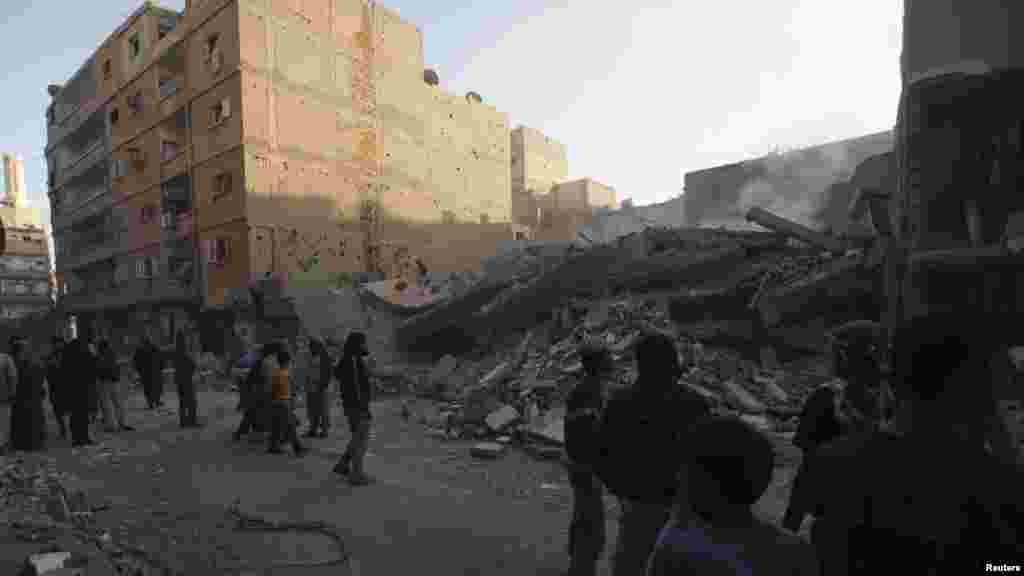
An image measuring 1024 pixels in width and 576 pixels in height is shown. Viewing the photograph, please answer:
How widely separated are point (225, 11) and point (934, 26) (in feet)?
76.8

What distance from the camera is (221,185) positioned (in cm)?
2175

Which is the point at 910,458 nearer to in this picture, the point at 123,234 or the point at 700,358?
the point at 700,358

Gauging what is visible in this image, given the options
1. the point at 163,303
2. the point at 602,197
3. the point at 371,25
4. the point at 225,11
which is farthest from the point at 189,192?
the point at 602,197

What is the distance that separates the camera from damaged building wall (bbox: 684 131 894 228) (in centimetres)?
1784

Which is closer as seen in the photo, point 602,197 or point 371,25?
point 371,25

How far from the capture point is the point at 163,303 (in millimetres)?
24141

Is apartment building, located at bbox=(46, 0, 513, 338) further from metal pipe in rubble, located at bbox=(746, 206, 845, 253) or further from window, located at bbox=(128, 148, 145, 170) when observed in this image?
metal pipe in rubble, located at bbox=(746, 206, 845, 253)

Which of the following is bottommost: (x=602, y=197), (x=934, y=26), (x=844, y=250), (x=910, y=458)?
(x=910, y=458)

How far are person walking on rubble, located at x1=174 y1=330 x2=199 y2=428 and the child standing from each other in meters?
9.21

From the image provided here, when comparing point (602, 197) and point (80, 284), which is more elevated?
point (602, 197)

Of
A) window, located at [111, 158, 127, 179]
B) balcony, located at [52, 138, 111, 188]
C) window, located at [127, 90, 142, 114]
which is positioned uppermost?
window, located at [127, 90, 142, 114]

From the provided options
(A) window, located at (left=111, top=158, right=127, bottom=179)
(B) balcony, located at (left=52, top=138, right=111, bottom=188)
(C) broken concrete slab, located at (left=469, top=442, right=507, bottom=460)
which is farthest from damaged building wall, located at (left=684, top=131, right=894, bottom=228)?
(B) balcony, located at (left=52, top=138, right=111, bottom=188)

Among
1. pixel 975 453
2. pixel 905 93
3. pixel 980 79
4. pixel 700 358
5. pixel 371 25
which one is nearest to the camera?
pixel 975 453

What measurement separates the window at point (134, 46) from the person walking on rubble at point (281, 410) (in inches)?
1020
